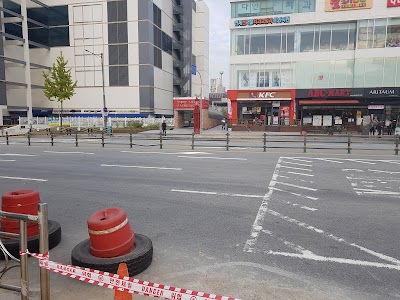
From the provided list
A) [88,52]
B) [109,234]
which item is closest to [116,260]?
[109,234]

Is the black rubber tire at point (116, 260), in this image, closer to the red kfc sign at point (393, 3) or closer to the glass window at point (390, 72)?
the glass window at point (390, 72)

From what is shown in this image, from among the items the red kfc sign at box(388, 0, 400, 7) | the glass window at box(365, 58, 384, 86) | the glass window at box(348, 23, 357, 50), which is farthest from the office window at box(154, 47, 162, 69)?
the red kfc sign at box(388, 0, 400, 7)

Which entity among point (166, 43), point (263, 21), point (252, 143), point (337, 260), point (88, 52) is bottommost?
point (337, 260)

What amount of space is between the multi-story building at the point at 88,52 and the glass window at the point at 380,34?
3348cm

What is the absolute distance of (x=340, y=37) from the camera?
36906 millimetres

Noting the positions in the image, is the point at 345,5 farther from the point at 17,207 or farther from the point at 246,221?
the point at 17,207

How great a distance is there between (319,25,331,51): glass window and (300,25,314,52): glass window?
3.35 ft

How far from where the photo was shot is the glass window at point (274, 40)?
38.4 metres

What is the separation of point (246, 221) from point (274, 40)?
3654 centimetres

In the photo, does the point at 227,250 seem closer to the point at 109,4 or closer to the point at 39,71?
the point at 109,4

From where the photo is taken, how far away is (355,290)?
399cm

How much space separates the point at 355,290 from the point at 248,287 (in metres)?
1.36

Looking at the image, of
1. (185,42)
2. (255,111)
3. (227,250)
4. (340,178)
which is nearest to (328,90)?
→ (255,111)

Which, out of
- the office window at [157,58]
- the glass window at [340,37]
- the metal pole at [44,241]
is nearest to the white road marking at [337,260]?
the metal pole at [44,241]
